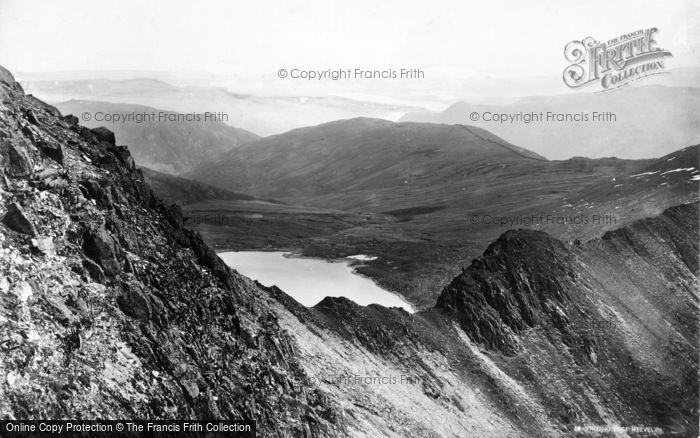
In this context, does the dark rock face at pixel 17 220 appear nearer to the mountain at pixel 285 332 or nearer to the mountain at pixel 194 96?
the mountain at pixel 285 332

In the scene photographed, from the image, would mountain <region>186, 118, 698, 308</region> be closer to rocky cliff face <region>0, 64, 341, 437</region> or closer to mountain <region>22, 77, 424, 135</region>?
mountain <region>22, 77, 424, 135</region>

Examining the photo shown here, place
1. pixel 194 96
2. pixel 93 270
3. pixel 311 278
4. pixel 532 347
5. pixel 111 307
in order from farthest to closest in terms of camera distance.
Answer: pixel 194 96
pixel 311 278
pixel 532 347
pixel 93 270
pixel 111 307

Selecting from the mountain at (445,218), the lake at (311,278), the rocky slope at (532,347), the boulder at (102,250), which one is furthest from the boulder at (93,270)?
the mountain at (445,218)

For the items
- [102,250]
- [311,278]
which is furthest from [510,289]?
[102,250]

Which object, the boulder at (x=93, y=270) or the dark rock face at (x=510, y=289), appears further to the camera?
the dark rock face at (x=510, y=289)

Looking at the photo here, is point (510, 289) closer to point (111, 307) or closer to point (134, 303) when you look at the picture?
point (134, 303)

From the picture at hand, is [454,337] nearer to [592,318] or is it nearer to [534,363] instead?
[534,363]
